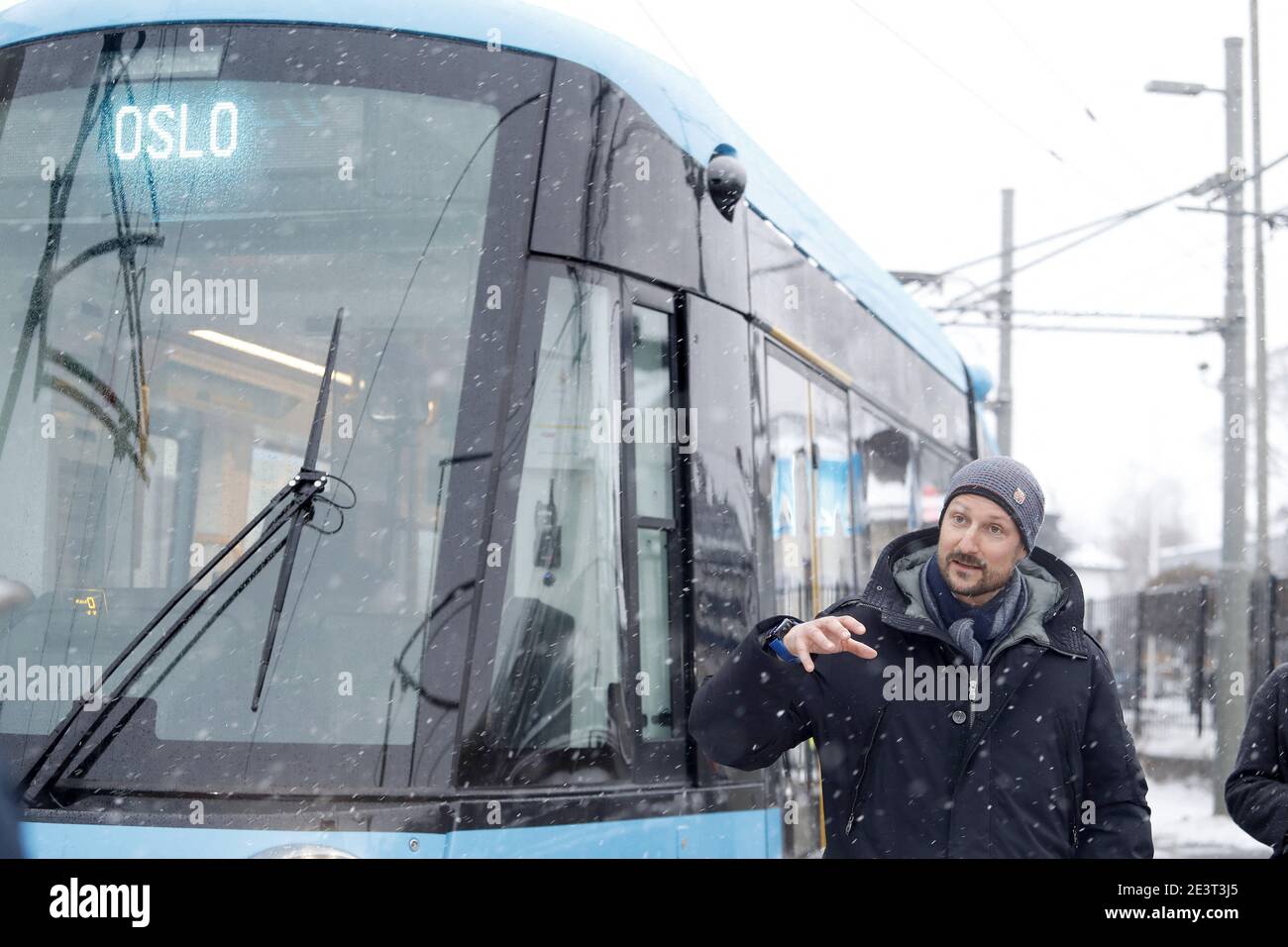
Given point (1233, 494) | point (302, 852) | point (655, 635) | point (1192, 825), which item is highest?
point (1233, 494)

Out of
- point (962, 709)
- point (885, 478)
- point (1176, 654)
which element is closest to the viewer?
point (962, 709)

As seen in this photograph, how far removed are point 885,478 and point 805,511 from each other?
1489 mm

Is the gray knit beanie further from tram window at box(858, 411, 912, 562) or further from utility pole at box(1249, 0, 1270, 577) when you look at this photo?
utility pole at box(1249, 0, 1270, 577)

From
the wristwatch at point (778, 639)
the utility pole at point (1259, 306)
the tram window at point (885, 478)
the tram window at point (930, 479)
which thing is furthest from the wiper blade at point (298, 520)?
the utility pole at point (1259, 306)

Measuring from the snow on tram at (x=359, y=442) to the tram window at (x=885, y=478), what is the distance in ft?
6.37

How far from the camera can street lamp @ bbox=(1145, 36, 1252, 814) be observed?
12.5 metres

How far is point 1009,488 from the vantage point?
10.3 feet

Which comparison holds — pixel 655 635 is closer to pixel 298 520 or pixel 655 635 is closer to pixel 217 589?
pixel 298 520

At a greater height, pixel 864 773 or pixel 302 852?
pixel 864 773

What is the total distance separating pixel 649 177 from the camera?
13.7 feet

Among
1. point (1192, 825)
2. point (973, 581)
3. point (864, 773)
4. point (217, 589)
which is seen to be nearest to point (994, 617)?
point (973, 581)

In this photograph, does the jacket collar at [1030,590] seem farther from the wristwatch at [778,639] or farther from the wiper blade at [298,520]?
the wiper blade at [298,520]

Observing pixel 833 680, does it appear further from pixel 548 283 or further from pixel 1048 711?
pixel 548 283

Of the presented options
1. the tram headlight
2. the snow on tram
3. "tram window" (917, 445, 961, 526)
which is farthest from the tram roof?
"tram window" (917, 445, 961, 526)
